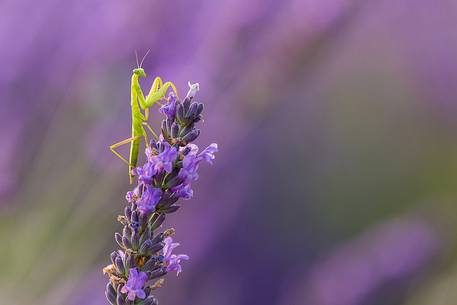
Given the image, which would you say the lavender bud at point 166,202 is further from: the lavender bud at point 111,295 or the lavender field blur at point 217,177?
the lavender field blur at point 217,177

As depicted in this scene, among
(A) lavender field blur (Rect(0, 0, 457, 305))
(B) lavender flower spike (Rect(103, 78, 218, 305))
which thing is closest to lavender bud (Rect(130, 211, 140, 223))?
(B) lavender flower spike (Rect(103, 78, 218, 305))

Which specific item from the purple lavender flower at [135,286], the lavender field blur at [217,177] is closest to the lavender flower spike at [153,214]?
the purple lavender flower at [135,286]

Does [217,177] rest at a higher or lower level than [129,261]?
higher

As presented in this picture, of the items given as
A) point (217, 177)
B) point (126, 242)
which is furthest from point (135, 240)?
point (217, 177)

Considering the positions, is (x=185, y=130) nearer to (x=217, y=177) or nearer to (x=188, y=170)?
(x=188, y=170)

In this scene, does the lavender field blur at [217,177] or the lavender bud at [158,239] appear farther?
the lavender field blur at [217,177]

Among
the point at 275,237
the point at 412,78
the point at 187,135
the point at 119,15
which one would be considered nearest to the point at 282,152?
the point at 275,237

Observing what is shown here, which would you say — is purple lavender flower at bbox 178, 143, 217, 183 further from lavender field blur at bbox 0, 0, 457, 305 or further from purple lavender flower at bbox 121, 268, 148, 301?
lavender field blur at bbox 0, 0, 457, 305
